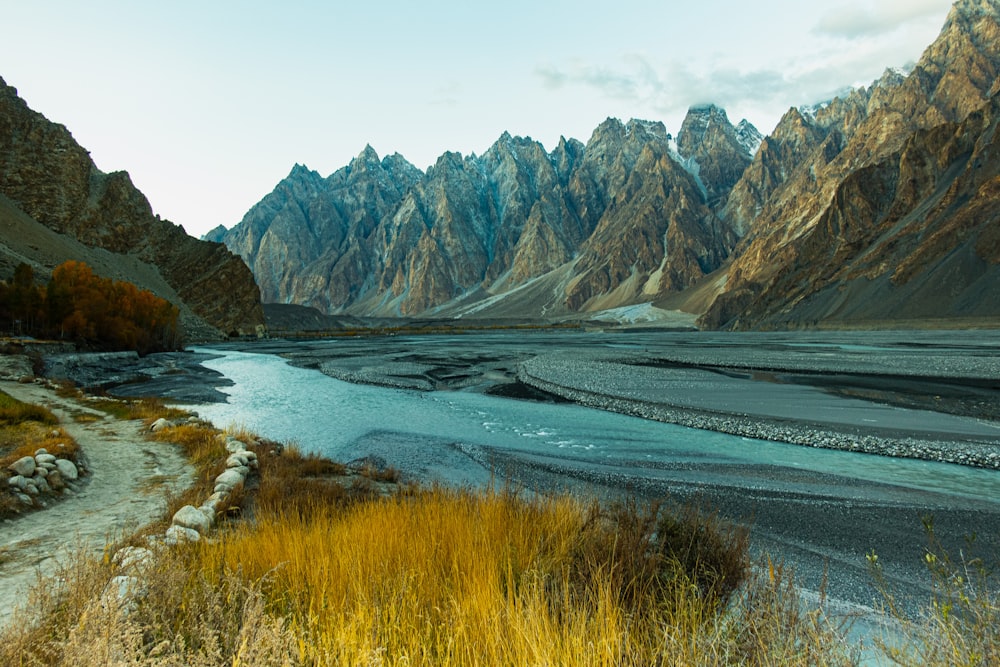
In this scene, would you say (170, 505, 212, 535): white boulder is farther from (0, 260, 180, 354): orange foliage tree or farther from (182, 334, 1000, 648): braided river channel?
(0, 260, 180, 354): orange foliage tree

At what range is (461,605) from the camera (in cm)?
390

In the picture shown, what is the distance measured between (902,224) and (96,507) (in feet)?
469

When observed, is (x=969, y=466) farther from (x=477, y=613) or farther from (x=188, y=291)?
(x=188, y=291)

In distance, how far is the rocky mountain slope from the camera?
79.0 m

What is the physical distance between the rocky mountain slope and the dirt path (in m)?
68.0

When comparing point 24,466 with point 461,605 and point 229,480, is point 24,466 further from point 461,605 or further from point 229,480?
point 461,605

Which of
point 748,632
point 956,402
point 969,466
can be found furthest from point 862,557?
point 956,402

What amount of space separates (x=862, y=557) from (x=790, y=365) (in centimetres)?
3298

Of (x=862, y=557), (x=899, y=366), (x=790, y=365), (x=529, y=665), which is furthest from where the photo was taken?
(x=790, y=365)

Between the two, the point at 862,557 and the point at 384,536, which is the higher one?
the point at 384,536

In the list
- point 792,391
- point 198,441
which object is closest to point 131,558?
point 198,441

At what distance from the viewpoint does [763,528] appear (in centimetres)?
861

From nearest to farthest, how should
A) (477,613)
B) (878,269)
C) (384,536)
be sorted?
1. (477,613)
2. (384,536)
3. (878,269)

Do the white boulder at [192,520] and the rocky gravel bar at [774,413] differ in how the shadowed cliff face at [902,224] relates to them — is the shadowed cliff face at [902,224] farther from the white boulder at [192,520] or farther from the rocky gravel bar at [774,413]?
the white boulder at [192,520]
